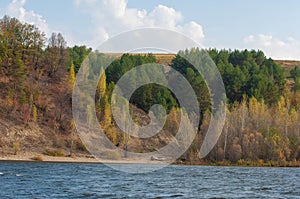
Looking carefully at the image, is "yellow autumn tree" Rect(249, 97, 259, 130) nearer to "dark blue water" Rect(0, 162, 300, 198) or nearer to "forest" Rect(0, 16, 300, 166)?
"forest" Rect(0, 16, 300, 166)

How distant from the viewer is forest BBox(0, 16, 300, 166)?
300ft

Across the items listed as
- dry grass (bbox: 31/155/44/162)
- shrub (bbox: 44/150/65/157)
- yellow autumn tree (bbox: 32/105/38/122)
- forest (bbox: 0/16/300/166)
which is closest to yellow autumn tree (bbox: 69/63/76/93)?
forest (bbox: 0/16/300/166)

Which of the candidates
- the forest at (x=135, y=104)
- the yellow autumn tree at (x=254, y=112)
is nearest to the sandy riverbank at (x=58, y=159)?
the forest at (x=135, y=104)

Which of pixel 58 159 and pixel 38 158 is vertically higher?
pixel 38 158

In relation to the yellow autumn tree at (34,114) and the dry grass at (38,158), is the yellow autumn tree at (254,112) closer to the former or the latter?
the dry grass at (38,158)

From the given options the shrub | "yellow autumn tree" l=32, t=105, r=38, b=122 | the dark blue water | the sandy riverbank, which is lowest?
the dark blue water

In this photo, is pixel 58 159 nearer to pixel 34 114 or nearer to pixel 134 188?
→ pixel 34 114

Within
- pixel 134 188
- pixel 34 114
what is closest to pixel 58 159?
pixel 34 114

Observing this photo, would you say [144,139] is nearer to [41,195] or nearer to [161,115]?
[161,115]

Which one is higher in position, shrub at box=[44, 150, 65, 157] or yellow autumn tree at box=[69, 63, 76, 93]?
yellow autumn tree at box=[69, 63, 76, 93]

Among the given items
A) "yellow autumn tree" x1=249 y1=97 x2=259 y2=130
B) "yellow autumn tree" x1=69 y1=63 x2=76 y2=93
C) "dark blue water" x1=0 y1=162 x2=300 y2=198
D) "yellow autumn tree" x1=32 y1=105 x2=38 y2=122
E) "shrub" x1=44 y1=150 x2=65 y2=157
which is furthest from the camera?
"yellow autumn tree" x1=69 y1=63 x2=76 y2=93

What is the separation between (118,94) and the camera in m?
114

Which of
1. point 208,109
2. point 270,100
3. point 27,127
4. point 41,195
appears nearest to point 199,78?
point 208,109

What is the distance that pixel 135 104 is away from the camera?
12144cm
